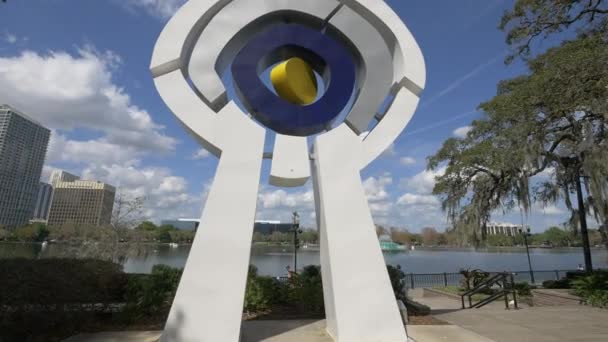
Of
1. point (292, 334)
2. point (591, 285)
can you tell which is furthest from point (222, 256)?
point (591, 285)

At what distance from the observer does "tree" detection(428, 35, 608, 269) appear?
31.2 feet

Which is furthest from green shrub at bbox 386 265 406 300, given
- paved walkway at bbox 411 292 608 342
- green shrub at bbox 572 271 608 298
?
green shrub at bbox 572 271 608 298

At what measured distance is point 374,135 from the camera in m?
6.53

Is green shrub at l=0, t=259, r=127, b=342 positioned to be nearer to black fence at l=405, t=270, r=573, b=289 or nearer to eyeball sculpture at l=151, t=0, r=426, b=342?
eyeball sculpture at l=151, t=0, r=426, b=342

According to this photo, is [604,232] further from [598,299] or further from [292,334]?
[292,334]

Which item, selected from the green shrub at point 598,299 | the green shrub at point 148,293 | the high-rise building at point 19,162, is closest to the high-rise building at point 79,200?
the high-rise building at point 19,162

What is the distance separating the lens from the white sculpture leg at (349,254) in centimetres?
550

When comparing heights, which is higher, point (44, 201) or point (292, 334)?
point (44, 201)

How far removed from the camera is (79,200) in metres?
42.5

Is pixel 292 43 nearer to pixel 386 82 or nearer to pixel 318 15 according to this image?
pixel 318 15

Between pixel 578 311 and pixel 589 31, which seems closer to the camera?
pixel 578 311

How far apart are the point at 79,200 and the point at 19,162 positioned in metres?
10.1

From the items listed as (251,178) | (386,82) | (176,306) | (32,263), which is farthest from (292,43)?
(32,263)

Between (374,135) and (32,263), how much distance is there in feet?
23.5
